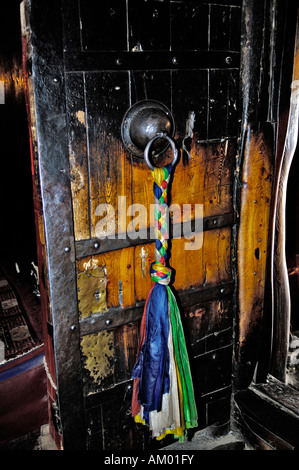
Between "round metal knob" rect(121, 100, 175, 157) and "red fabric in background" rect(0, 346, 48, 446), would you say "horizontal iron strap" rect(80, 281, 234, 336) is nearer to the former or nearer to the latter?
"round metal knob" rect(121, 100, 175, 157)

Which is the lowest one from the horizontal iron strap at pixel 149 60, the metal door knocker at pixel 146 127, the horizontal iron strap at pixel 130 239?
the horizontal iron strap at pixel 130 239

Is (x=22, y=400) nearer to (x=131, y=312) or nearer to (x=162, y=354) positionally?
(x=131, y=312)

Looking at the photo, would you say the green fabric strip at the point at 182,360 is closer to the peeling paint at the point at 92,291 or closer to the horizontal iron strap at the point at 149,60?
the peeling paint at the point at 92,291

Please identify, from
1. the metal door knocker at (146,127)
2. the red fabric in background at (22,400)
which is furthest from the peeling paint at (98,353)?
the metal door knocker at (146,127)

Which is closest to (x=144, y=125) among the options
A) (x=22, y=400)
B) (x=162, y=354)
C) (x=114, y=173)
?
(x=114, y=173)

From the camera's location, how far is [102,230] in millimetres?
1571

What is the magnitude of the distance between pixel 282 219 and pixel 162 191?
2.71 ft

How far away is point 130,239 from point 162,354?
1.73ft

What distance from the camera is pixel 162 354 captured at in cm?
153

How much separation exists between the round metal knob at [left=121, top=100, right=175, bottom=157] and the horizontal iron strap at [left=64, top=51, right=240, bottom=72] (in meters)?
0.16

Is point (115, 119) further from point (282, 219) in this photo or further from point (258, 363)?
point (258, 363)

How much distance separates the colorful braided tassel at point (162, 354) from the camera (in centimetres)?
151

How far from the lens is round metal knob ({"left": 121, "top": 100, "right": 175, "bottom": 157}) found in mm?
1463

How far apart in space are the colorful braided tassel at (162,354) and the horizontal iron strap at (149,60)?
448 millimetres
